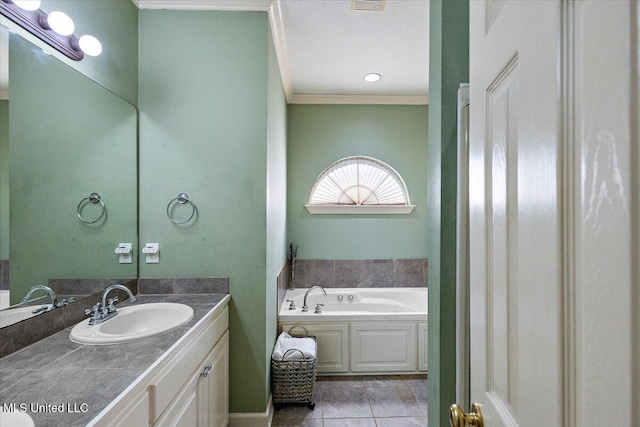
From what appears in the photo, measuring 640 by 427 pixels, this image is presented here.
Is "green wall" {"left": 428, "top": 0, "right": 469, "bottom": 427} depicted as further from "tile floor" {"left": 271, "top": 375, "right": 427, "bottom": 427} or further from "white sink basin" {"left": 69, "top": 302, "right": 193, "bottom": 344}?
"tile floor" {"left": 271, "top": 375, "right": 427, "bottom": 427}

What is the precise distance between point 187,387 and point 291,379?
1.09 metres

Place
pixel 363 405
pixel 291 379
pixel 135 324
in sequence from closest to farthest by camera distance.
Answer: pixel 135 324 < pixel 291 379 < pixel 363 405

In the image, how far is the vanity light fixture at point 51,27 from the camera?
128 cm

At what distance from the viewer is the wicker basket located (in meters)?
2.38

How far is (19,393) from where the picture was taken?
0.95m

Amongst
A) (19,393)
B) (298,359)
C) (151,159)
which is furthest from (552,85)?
(298,359)

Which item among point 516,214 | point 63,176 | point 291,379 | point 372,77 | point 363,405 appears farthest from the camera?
point 372,77

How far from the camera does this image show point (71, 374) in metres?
1.07

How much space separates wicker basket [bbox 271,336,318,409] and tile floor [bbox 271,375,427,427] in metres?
0.11

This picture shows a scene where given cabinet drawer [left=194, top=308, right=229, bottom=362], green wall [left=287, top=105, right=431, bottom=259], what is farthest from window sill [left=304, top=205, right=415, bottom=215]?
cabinet drawer [left=194, top=308, right=229, bottom=362]

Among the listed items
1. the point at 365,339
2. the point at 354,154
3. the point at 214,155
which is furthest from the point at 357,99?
the point at 365,339

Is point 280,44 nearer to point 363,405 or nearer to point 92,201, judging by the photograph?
point 92,201

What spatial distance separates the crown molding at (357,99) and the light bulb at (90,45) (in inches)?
89.5

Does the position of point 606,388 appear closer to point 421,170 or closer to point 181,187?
point 181,187
